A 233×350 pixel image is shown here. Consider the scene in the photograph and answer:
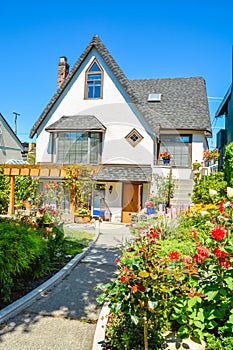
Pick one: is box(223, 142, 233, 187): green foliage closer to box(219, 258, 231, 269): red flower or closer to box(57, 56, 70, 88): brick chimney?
box(219, 258, 231, 269): red flower

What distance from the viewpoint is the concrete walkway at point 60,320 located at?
3.83 metres

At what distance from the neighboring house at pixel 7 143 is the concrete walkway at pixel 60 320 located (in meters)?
25.3

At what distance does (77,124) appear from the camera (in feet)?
59.4

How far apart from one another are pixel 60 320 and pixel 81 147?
1462cm

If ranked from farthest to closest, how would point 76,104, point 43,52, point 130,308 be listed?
point 76,104 < point 43,52 < point 130,308

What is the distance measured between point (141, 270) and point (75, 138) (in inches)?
627

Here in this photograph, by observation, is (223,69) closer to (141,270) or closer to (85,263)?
(85,263)

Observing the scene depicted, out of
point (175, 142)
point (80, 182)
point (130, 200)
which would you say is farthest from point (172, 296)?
point (175, 142)

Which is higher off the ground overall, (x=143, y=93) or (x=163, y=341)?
(x=143, y=93)

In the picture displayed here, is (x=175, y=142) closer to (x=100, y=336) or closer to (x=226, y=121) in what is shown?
(x=226, y=121)

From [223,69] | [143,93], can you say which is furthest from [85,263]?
[143,93]

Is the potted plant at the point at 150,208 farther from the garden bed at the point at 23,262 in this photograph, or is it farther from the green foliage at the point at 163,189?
the garden bed at the point at 23,262

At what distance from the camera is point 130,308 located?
2924mm

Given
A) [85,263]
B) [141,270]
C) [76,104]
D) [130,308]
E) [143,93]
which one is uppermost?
[143,93]
